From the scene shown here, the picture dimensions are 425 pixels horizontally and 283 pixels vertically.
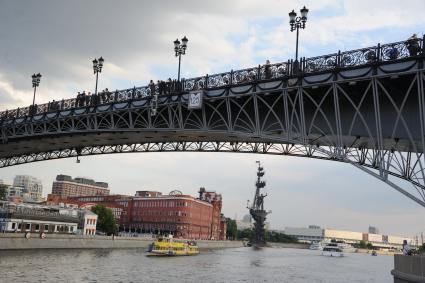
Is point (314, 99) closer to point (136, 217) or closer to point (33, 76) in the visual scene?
point (33, 76)

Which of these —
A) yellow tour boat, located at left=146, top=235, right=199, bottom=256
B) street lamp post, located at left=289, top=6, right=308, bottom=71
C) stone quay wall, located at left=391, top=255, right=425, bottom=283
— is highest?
street lamp post, located at left=289, top=6, right=308, bottom=71

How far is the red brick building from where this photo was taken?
422 ft

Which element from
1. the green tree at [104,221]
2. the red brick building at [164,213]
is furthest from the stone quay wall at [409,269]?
the red brick building at [164,213]

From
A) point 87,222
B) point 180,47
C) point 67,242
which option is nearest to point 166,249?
point 67,242

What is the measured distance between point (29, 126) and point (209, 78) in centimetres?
2172

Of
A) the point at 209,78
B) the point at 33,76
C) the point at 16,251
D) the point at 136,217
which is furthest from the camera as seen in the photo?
the point at 136,217

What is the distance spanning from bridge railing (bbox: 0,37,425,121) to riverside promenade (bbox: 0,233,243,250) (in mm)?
24551

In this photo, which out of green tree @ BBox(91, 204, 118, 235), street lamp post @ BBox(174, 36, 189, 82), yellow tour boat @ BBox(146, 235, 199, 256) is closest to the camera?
street lamp post @ BBox(174, 36, 189, 82)

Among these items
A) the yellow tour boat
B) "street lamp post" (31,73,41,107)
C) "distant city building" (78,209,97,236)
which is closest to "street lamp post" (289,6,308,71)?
"street lamp post" (31,73,41,107)

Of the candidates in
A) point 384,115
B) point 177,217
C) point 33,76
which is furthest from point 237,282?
point 177,217

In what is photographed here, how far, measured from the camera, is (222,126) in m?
31.5

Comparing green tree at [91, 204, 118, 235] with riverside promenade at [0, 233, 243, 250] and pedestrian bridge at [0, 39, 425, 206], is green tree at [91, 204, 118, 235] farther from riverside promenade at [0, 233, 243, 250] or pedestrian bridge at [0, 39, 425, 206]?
pedestrian bridge at [0, 39, 425, 206]

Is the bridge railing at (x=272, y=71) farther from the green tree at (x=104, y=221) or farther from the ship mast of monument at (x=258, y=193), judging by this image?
the ship mast of monument at (x=258, y=193)

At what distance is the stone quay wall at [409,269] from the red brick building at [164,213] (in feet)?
348
